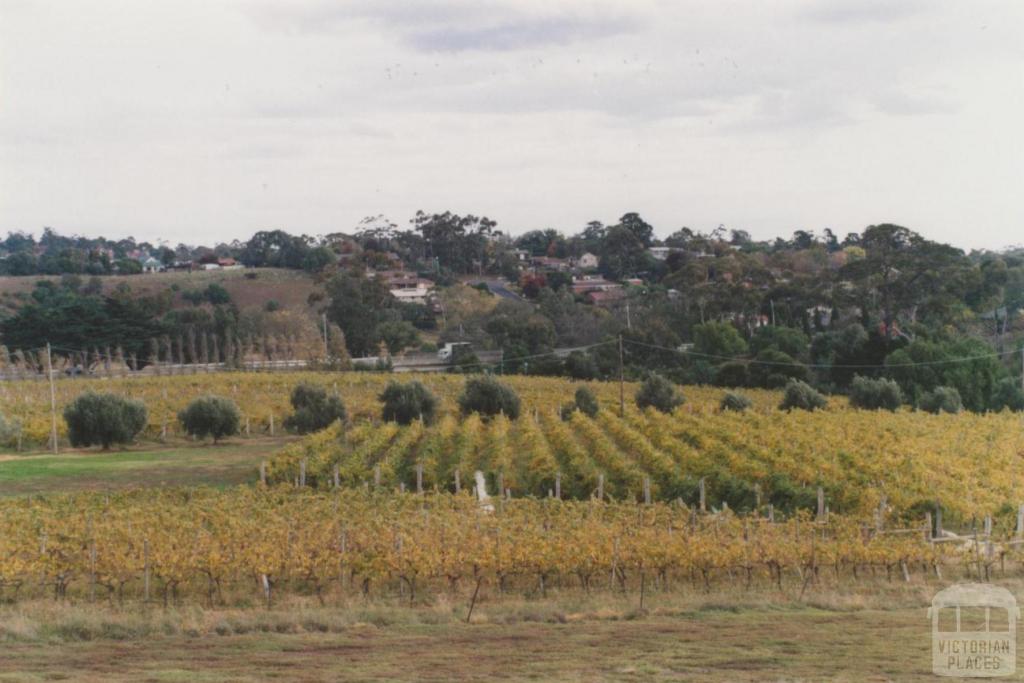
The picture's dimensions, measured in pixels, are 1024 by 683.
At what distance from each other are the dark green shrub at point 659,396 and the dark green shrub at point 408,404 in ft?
26.3

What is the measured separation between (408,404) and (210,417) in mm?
6529

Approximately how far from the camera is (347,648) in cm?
1358

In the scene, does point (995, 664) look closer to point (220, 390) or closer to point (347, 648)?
point (347, 648)

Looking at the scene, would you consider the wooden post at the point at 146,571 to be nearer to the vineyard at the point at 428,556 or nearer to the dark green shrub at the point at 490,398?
the vineyard at the point at 428,556

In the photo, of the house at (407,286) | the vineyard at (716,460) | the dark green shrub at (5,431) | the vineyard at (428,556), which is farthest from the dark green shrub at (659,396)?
the house at (407,286)

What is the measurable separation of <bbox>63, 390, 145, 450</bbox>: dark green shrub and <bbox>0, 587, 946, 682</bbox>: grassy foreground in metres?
22.2

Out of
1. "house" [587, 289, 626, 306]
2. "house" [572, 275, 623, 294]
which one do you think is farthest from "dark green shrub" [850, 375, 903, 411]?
"house" [572, 275, 623, 294]

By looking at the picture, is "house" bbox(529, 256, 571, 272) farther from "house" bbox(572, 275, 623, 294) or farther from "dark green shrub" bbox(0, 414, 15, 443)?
"dark green shrub" bbox(0, 414, 15, 443)

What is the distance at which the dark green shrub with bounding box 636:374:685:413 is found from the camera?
43844 mm

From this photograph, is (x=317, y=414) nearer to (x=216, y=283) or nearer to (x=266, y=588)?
(x=266, y=588)

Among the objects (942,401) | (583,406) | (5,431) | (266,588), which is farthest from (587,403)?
(266,588)

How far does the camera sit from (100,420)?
123 feet

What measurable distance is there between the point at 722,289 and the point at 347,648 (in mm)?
59746

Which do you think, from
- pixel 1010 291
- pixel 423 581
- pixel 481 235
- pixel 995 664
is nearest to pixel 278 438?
pixel 423 581
